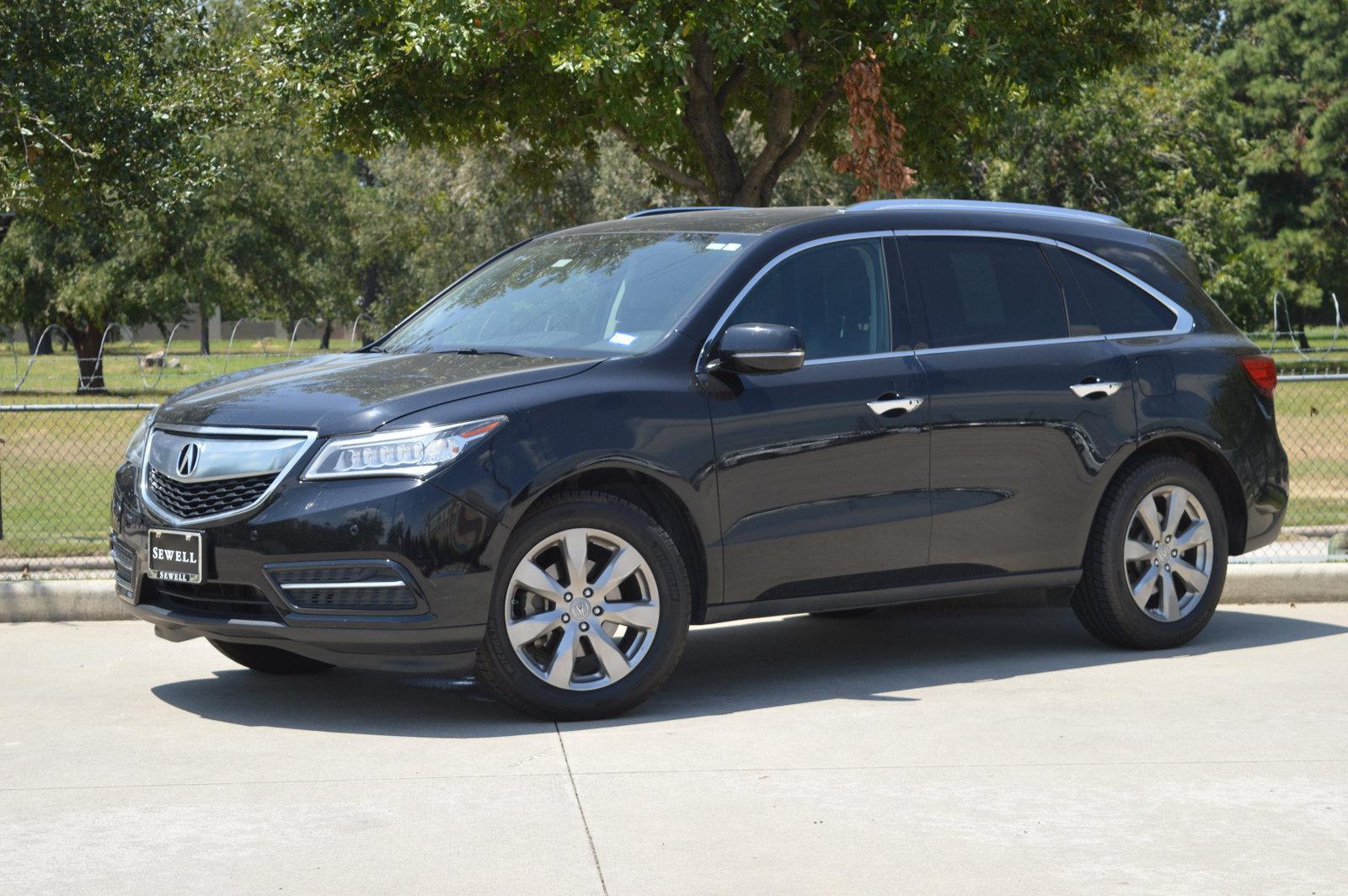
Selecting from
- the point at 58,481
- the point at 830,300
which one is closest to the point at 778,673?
the point at 830,300

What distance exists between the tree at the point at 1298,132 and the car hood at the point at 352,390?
45331 mm

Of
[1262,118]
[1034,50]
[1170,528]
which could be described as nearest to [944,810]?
[1170,528]

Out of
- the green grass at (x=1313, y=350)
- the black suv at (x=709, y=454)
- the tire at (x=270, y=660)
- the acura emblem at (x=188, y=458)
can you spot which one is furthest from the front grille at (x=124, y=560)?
the green grass at (x=1313, y=350)

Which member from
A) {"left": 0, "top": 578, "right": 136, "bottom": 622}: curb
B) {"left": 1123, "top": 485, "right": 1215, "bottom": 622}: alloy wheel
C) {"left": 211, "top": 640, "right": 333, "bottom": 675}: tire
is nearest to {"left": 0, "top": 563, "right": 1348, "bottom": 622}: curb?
{"left": 0, "top": 578, "right": 136, "bottom": 622}: curb

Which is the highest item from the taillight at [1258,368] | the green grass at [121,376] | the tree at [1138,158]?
the tree at [1138,158]

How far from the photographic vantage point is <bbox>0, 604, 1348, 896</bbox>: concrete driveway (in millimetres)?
4812

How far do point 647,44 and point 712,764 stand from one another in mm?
8078

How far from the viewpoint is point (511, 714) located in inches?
271

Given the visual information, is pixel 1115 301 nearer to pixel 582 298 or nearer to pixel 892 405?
pixel 892 405

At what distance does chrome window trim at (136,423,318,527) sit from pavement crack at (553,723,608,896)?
4.39 ft

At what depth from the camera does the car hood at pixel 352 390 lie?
636cm

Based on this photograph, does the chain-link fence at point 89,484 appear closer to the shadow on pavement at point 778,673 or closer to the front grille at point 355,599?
the shadow on pavement at point 778,673

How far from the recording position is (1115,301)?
819 centimetres

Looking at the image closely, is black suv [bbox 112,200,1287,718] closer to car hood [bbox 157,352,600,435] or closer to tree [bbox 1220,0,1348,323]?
car hood [bbox 157,352,600,435]
